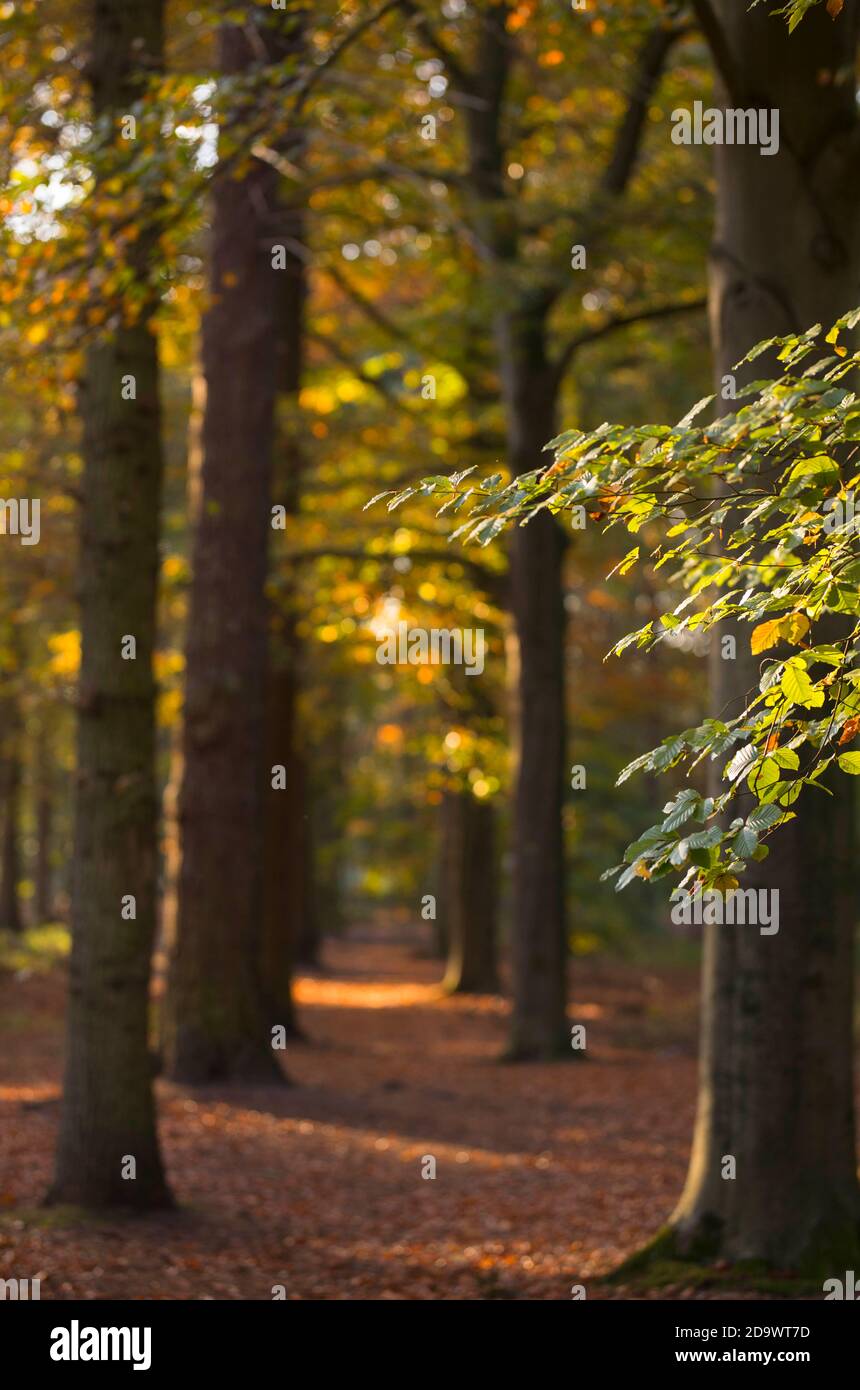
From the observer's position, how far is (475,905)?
814 inches

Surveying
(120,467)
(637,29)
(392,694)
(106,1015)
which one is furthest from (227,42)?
(392,694)

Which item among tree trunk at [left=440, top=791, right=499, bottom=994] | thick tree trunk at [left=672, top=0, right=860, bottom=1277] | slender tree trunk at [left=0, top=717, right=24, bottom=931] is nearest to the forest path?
thick tree trunk at [left=672, top=0, right=860, bottom=1277]

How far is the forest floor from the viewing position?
7.13m

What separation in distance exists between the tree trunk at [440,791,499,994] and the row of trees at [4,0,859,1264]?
6cm

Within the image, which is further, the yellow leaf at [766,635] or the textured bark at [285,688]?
the textured bark at [285,688]

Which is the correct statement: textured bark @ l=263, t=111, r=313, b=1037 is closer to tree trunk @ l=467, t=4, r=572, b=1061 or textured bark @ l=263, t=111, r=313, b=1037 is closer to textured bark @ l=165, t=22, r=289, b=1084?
textured bark @ l=165, t=22, r=289, b=1084

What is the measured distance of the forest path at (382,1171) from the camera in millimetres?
7156

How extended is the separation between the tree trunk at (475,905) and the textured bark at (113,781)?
12461mm

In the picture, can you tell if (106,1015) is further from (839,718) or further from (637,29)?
(637,29)

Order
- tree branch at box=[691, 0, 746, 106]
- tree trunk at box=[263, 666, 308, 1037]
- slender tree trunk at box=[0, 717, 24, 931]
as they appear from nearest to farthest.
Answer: tree branch at box=[691, 0, 746, 106] → tree trunk at box=[263, 666, 308, 1037] → slender tree trunk at box=[0, 717, 24, 931]

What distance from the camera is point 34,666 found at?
16547mm

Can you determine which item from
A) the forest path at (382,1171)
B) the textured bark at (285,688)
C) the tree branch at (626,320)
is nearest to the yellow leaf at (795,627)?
the forest path at (382,1171)

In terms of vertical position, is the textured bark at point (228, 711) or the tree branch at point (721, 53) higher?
the tree branch at point (721, 53)

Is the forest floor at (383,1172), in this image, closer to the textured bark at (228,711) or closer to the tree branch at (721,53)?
the textured bark at (228,711)
